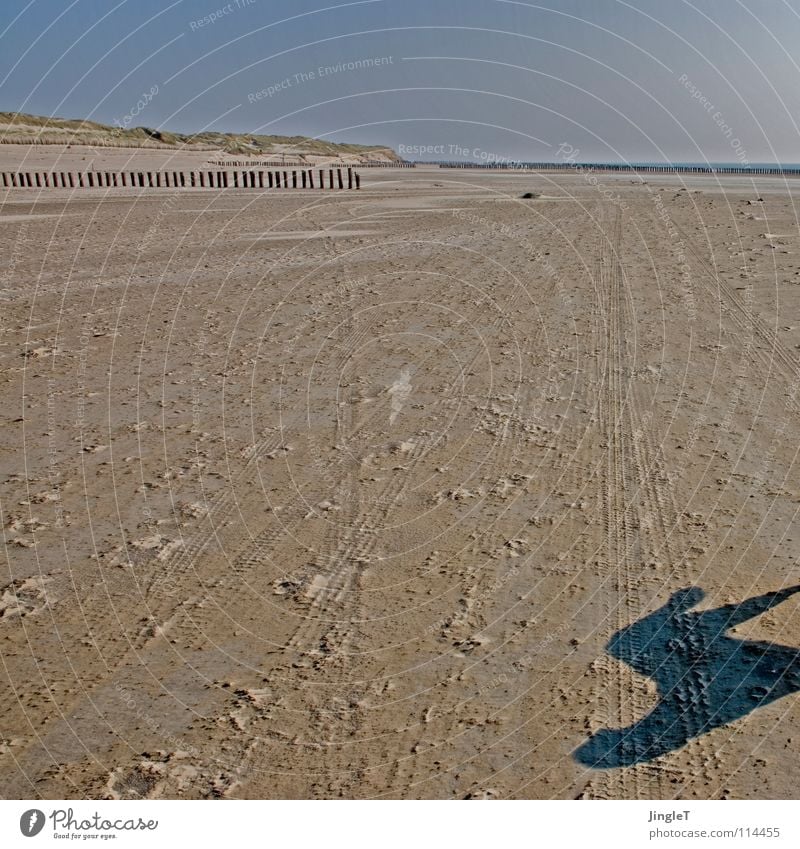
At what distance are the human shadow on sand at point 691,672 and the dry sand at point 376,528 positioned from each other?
2.6 inches

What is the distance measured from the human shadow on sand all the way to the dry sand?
66 mm

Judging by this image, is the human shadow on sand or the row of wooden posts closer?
the human shadow on sand

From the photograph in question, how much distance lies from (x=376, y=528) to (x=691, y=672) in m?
2.58

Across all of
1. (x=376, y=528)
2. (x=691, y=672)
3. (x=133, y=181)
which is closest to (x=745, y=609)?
(x=691, y=672)

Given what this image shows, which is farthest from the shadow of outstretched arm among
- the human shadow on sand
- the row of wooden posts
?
the row of wooden posts

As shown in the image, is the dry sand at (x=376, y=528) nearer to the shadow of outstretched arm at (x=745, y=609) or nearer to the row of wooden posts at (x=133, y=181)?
the shadow of outstretched arm at (x=745, y=609)

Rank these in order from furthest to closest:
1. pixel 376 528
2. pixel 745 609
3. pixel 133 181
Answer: pixel 133 181
pixel 376 528
pixel 745 609

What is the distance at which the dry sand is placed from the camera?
4.42m

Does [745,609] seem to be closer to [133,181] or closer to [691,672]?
[691,672]

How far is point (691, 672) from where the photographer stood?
196 inches

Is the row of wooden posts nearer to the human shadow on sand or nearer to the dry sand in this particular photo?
the dry sand
